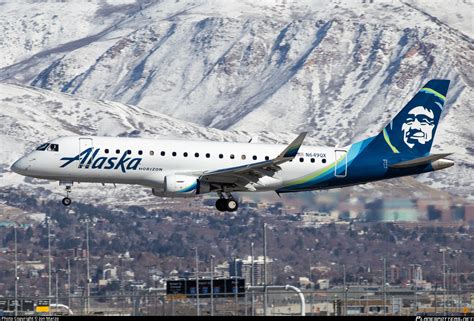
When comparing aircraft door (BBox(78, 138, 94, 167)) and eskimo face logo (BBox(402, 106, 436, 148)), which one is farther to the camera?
eskimo face logo (BBox(402, 106, 436, 148))

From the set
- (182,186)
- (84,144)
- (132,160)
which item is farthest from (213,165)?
(84,144)

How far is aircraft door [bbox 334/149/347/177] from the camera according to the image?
4107 inches

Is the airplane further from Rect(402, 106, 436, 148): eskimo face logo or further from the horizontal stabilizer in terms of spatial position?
Rect(402, 106, 436, 148): eskimo face logo

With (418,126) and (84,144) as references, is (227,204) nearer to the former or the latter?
(84,144)

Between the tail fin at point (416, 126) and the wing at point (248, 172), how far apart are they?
8.93 metres

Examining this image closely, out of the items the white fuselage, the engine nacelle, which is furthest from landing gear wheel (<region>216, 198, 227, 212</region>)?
the engine nacelle

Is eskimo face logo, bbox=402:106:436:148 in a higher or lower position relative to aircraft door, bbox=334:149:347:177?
higher

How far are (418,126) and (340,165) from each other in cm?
872

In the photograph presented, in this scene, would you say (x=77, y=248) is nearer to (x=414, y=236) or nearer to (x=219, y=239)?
(x=219, y=239)

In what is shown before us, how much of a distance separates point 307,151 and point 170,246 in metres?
87.2

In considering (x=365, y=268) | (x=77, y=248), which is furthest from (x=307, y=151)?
(x=77, y=248)

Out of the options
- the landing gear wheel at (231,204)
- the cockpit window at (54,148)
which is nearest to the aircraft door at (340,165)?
the landing gear wheel at (231,204)

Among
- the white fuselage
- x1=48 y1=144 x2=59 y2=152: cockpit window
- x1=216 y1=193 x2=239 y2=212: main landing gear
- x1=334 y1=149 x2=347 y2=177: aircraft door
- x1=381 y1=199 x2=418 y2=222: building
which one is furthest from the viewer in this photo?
x1=381 y1=199 x2=418 y2=222: building

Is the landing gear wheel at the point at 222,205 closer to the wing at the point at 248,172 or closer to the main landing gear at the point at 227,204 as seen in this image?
the main landing gear at the point at 227,204
